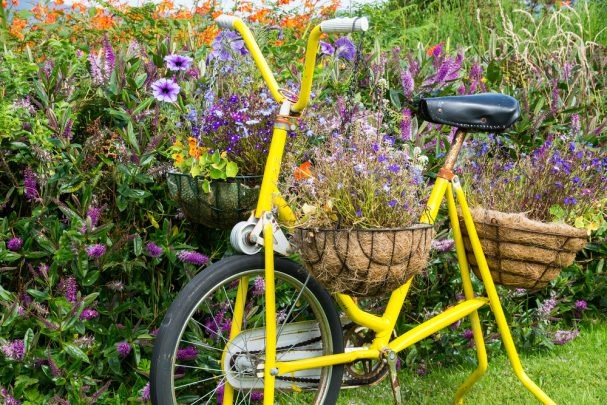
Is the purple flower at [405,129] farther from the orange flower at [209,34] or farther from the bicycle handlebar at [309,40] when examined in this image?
the orange flower at [209,34]

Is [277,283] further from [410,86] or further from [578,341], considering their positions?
[578,341]

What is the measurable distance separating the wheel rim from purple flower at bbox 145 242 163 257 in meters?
0.28

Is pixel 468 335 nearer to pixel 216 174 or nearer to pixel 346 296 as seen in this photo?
pixel 346 296

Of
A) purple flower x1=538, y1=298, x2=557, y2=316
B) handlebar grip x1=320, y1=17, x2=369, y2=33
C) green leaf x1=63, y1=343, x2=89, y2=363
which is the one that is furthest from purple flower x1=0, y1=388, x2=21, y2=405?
purple flower x1=538, y1=298, x2=557, y2=316

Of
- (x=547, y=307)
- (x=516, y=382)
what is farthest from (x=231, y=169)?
(x=547, y=307)

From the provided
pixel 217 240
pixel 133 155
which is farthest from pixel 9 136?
pixel 217 240

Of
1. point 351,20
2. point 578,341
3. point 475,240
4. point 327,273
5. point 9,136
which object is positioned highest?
point 351,20

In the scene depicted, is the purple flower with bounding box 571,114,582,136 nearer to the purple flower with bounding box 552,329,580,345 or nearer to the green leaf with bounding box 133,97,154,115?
the purple flower with bounding box 552,329,580,345

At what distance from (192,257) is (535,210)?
4.58ft

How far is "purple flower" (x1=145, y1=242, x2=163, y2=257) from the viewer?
2.96 m

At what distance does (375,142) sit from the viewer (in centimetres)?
253

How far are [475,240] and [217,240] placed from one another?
3.57 ft

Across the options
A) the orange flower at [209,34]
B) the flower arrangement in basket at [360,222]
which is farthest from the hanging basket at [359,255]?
the orange flower at [209,34]

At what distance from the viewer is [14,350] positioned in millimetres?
2783
